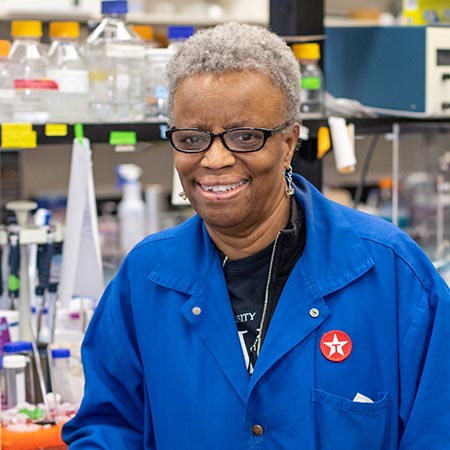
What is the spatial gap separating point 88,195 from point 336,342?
0.93 metres

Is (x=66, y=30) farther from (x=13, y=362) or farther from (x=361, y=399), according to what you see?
(x=361, y=399)

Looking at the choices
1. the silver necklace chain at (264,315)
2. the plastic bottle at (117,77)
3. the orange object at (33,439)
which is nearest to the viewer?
the silver necklace chain at (264,315)

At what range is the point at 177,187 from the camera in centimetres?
247

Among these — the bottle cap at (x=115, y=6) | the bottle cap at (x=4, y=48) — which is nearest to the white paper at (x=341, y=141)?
the bottle cap at (x=115, y=6)

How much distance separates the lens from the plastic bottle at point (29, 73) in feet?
7.72

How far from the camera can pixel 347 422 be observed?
162 centimetres

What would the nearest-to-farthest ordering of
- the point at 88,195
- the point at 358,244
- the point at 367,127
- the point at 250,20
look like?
the point at 358,244 < the point at 88,195 < the point at 367,127 < the point at 250,20

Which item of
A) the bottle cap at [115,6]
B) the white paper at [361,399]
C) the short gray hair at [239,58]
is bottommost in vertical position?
the white paper at [361,399]

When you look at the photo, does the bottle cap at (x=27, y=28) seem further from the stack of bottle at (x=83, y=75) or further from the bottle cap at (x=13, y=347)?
the bottle cap at (x=13, y=347)

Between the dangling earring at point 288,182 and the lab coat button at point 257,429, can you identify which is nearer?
the lab coat button at point 257,429

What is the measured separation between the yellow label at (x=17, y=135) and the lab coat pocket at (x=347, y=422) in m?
0.98

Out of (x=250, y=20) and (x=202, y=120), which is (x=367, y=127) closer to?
(x=202, y=120)

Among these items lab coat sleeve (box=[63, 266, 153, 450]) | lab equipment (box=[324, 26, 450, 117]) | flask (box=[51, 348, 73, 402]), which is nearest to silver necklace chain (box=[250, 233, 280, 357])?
lab coat sleeve (box=[63, 266, 153, 450])

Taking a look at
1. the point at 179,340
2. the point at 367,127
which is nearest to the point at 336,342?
the point at 179,340
